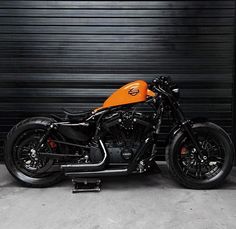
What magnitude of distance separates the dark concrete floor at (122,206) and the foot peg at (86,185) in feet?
0.22

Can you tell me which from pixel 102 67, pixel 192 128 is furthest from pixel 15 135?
pixel 192 128

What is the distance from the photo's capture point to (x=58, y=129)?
3.24 meters

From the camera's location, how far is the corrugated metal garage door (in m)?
3.72

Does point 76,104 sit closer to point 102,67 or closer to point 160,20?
point 102,67

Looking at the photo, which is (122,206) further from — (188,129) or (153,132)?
(188,129)

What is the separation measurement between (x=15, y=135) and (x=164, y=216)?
6.07 feet

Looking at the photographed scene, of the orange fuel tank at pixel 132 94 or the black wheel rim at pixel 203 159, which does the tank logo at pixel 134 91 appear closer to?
the orange fuel tank at pixel 132 94

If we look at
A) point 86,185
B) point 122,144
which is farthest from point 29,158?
point 122,144

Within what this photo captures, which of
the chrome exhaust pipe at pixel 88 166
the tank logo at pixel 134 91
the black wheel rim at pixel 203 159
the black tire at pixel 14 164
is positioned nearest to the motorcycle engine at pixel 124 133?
the chrome exhaust pipe at pixel 88 166

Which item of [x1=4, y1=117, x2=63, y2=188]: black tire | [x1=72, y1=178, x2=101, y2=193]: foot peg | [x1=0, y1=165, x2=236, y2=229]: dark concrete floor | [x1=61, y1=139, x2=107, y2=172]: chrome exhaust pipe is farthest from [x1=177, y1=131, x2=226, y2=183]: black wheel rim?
[x1=4, y1=117, x2=63, y2=188]: black tire

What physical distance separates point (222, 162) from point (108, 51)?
1.98 m

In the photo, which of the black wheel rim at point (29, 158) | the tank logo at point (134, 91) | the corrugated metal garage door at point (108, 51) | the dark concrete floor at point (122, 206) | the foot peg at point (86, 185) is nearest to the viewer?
the dark concrete floor at point (122, 206)

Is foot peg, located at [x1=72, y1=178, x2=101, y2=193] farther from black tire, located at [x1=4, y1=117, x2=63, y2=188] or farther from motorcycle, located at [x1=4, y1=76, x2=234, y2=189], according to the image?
black tire, located at [x1=4, y1=117, x2=63, y2=188]

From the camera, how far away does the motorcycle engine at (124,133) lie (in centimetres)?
316
